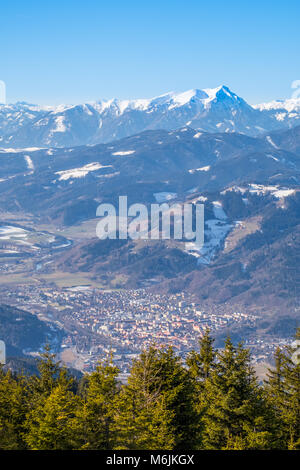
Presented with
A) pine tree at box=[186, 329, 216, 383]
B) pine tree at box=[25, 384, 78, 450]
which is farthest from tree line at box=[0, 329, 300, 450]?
pine tree at box=[186, 329, 216, 383]

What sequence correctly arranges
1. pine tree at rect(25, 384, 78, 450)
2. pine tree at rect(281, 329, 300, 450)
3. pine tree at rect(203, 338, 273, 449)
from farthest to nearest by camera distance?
pine tree at rect(281, 329, 300, 450)
pine tree at rect(203, 338, 273, 449)
pine tree at rect(25, 384, 78, 450)

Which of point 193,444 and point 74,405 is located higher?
point 74,405

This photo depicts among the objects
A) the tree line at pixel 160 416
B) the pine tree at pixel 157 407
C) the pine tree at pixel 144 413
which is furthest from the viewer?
the tree line at pixel 160 416

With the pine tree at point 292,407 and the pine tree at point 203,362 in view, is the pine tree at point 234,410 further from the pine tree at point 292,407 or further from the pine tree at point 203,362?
the pine tree at point 203,362

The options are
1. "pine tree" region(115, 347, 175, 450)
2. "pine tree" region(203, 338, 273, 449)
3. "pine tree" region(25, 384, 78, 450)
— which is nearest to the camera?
"pine tree" region(115, 347, 175, 450)

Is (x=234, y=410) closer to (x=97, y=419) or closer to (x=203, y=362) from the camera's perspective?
(x=97, y=419)

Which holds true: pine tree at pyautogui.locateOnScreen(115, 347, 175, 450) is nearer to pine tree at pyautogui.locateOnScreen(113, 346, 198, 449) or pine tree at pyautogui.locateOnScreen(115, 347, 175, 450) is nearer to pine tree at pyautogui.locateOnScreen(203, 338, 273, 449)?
pine tree at pyautogui.locateOnScreen(113, 346, 198, 449)

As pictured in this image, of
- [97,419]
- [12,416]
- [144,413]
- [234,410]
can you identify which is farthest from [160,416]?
[12,416]

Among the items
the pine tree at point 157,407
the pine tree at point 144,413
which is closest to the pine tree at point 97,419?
the pine tree at point 144,413

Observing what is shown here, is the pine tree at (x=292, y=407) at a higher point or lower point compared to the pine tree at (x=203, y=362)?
lower
